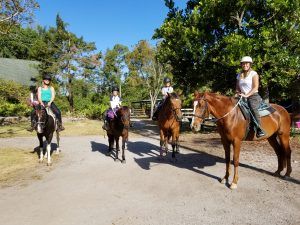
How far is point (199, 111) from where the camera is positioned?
7383 millimetres

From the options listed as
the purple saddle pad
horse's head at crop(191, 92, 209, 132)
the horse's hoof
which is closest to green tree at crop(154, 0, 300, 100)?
the purple saddle pad

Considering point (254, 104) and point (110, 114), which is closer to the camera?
point (254, 104)

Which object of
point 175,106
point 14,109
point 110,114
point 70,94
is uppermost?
point 70,94

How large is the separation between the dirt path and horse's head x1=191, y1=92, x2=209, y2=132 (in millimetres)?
1562

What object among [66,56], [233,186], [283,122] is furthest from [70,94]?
[233,186]

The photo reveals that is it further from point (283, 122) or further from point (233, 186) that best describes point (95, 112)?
point (233, 186)

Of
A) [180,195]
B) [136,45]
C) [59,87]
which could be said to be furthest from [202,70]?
[59,87]

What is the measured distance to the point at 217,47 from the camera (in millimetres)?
16219

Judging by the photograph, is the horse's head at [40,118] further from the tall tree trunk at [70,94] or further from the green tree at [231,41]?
the tall tree trunk at [70,94]

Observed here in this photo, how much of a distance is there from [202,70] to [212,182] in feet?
34.5

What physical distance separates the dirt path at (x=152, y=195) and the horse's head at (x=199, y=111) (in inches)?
61.5

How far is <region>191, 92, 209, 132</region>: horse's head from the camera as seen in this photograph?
7.34m

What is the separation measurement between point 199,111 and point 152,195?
2.25 m

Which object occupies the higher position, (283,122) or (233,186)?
(283,122)
